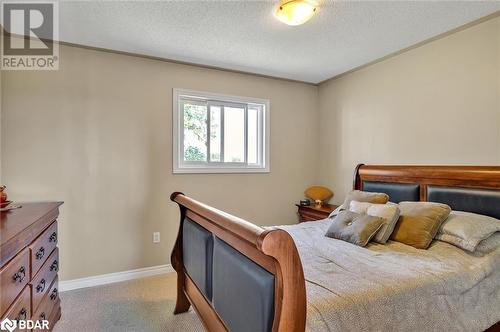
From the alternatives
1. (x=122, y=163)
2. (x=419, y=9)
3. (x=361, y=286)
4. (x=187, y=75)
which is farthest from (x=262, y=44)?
(x=361, y=286)

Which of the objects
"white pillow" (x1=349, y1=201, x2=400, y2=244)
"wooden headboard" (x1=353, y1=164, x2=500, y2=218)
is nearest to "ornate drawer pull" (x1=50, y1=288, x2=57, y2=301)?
"white pillow" (x1=349, y1=201, x2=400, y2=244)

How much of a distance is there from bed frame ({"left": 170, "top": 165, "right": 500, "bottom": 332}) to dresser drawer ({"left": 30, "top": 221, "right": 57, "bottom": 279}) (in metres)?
0.93

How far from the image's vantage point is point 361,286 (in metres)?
1.38

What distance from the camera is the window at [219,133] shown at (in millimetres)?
3354

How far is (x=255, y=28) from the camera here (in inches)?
97.1

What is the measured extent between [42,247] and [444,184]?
3.29m

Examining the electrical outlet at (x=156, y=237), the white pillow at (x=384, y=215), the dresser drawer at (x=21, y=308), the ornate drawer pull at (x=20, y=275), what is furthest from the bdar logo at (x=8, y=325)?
the white pillow at (x=384, y=215)

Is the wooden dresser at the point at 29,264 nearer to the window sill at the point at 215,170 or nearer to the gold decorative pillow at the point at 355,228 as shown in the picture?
the window sill at the point at 215,170

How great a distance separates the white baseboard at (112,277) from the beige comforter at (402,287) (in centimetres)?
197

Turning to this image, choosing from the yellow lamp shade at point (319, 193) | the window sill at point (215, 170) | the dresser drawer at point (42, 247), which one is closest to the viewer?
the dresser drawer at point (42, 247)

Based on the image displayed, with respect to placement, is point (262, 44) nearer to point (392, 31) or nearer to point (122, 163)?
point (392, 31)

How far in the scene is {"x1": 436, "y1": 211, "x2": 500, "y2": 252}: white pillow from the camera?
6.18 ft

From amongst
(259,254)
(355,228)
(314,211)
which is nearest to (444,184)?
(355,228)

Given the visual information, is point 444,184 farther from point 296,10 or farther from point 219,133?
point 219,133
